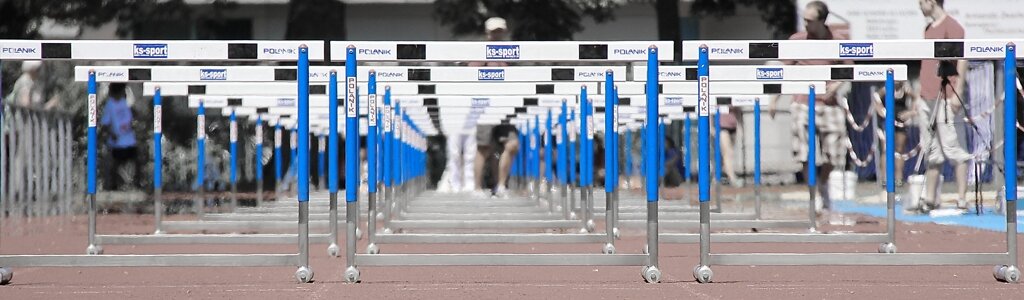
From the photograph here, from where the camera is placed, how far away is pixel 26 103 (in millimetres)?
14336

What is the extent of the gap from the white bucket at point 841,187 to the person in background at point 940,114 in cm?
313

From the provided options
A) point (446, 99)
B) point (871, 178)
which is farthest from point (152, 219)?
point (871, 178)

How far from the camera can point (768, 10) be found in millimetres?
20797

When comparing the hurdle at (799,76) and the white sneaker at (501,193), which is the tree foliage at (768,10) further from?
the hurdle at (799,76)

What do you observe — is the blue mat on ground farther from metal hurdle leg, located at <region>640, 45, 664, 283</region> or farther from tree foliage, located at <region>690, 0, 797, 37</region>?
metal hurdle leg, located at <region>640, 45, 664, 283</region>

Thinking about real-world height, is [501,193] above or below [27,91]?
below

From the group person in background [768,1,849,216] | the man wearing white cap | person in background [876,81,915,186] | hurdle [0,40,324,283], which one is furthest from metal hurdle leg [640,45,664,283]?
person in background [876,81,915,186]

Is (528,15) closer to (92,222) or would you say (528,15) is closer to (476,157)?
(476,157)

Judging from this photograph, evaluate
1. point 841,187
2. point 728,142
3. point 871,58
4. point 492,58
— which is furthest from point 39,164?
point 841,187

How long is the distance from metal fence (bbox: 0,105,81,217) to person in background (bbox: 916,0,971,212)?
7.73 metres

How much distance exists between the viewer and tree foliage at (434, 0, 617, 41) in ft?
67.3

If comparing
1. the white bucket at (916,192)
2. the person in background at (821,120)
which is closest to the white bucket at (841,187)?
the white bucket at (916,192)

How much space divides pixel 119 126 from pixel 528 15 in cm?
535

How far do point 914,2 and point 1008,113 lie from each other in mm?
13829
